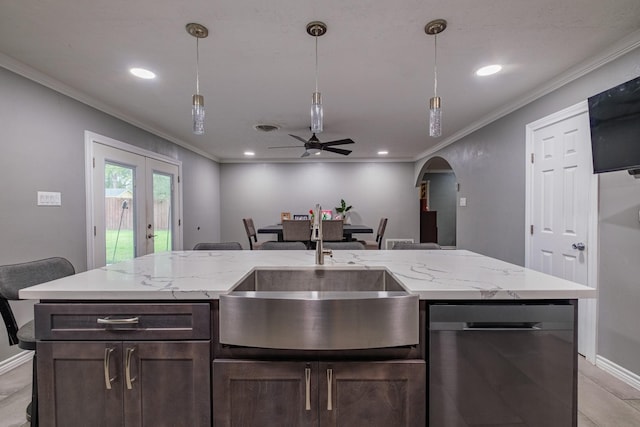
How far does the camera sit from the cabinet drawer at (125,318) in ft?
3.30

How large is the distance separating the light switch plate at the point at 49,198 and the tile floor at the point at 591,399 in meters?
1.29

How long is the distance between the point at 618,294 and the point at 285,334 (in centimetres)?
241

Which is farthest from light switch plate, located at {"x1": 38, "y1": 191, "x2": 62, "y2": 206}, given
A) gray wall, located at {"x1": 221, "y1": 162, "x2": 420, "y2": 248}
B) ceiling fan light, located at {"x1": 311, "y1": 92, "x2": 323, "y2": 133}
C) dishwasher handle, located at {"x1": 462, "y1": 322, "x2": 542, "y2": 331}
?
gray wall, located at {"x1": 221, "y1": 162, "x2": 420, "y2": 248}

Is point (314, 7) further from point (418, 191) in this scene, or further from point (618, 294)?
point (418, 191)

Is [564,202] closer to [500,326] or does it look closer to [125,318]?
[500,326]

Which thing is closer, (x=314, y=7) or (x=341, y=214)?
(x=314, y=7)

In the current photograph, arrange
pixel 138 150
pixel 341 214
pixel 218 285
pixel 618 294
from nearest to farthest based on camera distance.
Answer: pixel 218 285 → pixel 618 294 → pixel 138 150 → pixel 341 214

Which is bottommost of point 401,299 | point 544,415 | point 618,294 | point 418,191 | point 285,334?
point 544,415

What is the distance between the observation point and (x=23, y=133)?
2.15 metres

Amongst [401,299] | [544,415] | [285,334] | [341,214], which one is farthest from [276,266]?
[341,214]

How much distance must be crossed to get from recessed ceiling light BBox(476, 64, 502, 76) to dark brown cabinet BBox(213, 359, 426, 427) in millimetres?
2325

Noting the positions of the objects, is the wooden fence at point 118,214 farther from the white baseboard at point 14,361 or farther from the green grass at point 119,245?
the white baseboard at point 14,361

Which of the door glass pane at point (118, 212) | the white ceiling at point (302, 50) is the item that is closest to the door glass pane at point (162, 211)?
the door glass pane at point (118, 212)

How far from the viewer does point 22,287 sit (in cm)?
133
